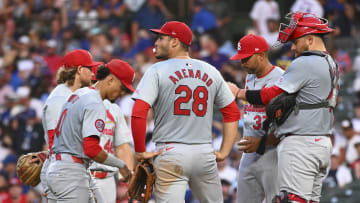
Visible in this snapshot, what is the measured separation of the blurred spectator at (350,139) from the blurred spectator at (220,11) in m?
5.19

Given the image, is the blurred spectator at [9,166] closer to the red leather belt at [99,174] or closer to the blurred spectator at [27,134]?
the blurred spectator at [27,134]

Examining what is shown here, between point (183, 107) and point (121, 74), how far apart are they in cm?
66

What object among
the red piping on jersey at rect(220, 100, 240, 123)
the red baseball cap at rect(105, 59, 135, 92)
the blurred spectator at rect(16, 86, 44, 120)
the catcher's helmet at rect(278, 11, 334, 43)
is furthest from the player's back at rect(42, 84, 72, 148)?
the blurred spectator at rect(16, 86, 44, 120)

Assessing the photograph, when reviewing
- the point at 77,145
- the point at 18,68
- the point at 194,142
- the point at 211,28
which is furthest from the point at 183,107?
the point at 18,68

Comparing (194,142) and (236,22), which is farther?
(236,22)

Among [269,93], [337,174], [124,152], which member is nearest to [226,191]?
[337,174]

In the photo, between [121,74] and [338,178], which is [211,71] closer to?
[121,74]

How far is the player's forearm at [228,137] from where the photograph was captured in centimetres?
615

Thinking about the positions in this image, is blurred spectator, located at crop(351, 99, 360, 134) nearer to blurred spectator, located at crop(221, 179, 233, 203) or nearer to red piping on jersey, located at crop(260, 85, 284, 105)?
blurred spectator, located at crop(221, 179, 233, 203)

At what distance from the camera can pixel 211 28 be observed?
14.2 meters

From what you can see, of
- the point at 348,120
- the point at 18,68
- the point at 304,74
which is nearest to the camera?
the point at 304,74

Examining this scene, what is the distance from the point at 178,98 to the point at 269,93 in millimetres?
892

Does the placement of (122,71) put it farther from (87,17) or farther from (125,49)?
(87,17)

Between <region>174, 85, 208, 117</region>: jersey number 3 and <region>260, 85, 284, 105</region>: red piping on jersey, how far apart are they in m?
0.57
